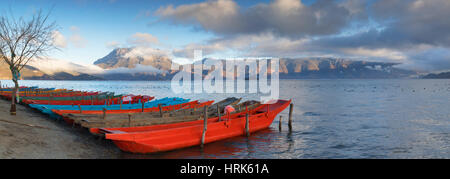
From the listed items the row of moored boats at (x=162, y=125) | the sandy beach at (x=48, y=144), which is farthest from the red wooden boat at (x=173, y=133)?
the sandy beach at (x=48, y=144)

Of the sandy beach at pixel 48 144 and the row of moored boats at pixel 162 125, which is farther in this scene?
the row of moored boats at pixel 162 125

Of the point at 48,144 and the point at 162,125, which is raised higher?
the point at 162,125

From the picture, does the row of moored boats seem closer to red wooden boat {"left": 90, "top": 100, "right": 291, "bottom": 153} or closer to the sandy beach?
red wooden boat {"left": 90, "top": 100, "right": 291, "bottom": 153}

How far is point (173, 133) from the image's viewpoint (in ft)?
50.4

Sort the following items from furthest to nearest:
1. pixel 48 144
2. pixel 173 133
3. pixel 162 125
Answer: pixel 162 125 → pixel 173 133 → pixel 48 144

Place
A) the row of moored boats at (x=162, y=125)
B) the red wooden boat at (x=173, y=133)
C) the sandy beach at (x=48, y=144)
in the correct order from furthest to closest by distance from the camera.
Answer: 1. the row of moored boats at (x=162, y=125)
2. the red wooden boat at (x=173, y=133)
3. the sandy beach at (x=48, y=144)

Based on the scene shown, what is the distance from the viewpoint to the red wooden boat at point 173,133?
13.8m

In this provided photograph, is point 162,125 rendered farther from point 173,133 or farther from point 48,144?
point 48,144

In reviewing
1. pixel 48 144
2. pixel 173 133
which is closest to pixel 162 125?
pixel 173 133

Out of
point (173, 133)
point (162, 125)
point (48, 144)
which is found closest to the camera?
point (48, 144)

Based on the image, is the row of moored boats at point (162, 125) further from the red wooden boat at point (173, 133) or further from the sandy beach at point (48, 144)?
the sandy beach at point (48, 144)
